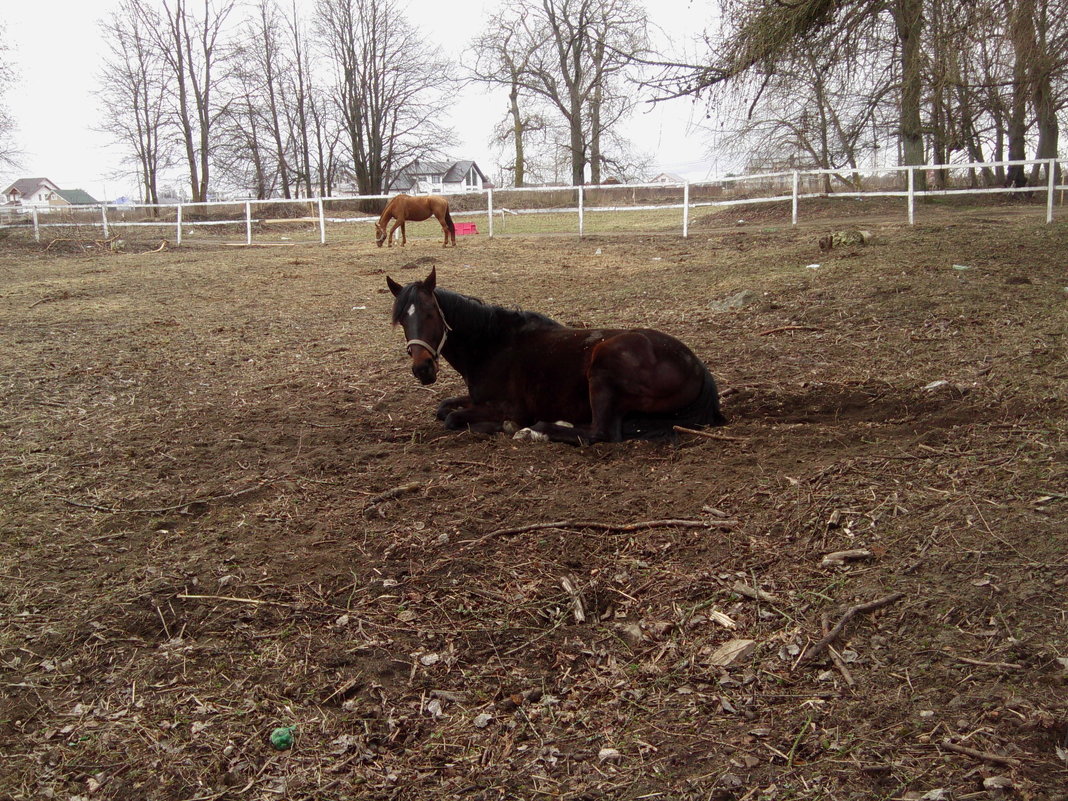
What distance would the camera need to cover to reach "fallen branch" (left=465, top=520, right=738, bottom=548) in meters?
3.78

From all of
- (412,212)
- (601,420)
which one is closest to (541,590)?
(601,420)

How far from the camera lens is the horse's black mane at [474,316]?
17.4 ft

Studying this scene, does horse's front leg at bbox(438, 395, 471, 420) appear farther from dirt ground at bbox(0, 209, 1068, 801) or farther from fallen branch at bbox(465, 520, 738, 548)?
fallen branch at bbox(465, 520, 738, 548)

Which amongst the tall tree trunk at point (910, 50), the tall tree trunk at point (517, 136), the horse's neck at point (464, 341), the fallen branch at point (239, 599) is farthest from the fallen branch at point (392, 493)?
the tall tree trunk at point (517, 136)

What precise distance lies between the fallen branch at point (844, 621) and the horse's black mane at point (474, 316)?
3.40 metres

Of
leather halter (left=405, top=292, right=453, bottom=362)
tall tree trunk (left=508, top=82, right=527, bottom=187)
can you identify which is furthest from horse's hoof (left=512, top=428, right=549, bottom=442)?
tall tree trunk (left=508, top=82, right=527, bottom=187)

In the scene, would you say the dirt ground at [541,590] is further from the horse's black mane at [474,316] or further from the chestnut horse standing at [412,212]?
the chestnut horse standing at [412,212]

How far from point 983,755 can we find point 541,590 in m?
1.71

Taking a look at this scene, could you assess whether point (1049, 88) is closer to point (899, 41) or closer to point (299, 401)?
point (899, 41)

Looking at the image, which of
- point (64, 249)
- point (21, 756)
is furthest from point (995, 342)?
point (64, 249)

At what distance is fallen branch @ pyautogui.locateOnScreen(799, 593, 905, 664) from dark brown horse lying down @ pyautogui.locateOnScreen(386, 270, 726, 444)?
7.38 feet

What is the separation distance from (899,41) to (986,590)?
708 cm

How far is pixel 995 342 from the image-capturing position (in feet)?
21.9

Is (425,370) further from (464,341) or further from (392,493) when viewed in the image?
(392,493)
